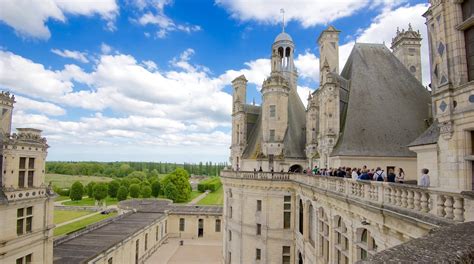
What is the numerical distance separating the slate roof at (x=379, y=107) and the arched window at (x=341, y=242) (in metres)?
5.85

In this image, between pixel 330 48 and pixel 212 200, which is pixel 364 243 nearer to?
pixel 330 48

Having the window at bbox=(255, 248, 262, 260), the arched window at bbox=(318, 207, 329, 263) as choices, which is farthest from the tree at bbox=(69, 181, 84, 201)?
the arched window at bbox=(318, 207, 329, 263)

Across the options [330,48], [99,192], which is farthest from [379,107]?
[99,192]

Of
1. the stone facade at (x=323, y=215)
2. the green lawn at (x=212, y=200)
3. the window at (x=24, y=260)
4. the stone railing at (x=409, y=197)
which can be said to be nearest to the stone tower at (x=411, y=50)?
the stone facade at (x=323, y=215)

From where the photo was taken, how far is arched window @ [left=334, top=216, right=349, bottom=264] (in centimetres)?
1234

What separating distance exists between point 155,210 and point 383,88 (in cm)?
3743

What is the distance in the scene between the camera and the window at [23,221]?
17.2 meters

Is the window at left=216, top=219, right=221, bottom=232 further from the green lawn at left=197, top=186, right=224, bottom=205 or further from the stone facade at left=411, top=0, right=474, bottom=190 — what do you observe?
the stone facade at left=411, top=0, right=474, bottom=190

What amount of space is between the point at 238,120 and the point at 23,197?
20.0m

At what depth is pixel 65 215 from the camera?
5691cm

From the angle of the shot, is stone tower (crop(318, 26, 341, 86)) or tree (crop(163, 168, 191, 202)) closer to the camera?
stone tower (crop(318, 26, 341, 86))

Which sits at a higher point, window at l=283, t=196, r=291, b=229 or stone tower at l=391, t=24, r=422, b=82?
stone tower at l=391, t=24, r=422, b=82

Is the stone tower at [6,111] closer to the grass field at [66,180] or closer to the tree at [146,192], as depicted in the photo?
the tree at [146,192]

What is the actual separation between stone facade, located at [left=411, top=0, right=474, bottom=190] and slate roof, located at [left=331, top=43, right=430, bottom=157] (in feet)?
34.2
